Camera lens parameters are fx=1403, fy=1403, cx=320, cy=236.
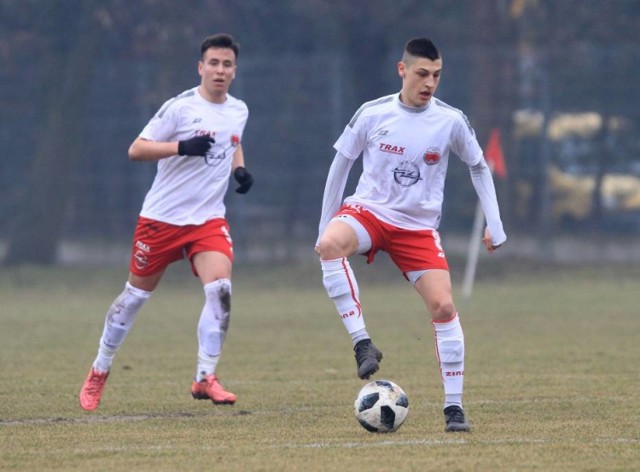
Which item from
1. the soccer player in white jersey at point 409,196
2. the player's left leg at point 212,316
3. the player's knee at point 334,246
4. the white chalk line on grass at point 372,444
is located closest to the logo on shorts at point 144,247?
the player's left leg at point 212,316

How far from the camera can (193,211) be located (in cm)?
877

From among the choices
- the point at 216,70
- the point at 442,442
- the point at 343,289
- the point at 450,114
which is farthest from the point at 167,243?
the point at 442,442

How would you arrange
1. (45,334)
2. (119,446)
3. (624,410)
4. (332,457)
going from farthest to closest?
(45,334) < (624,410) < (119,446) < (332,457)

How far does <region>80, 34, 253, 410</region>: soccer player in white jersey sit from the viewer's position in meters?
8.62

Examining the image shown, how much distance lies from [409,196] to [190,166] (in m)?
1.84

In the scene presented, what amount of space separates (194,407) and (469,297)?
10.6 m

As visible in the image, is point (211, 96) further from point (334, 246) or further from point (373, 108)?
point (334, 246)

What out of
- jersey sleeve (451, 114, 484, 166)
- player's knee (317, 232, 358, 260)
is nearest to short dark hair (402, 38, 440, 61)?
jersey sleeve (451, 114, 484, 166)

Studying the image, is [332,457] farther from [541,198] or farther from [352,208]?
[541,198]

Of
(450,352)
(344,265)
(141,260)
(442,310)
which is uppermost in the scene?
(344,265)

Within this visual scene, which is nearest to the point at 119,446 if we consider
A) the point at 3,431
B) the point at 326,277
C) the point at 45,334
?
the point at 3,431

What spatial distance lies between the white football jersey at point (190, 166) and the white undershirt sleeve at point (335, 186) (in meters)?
1.19

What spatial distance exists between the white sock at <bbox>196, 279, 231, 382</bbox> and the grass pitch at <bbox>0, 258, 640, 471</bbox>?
29cm

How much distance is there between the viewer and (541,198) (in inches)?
918
